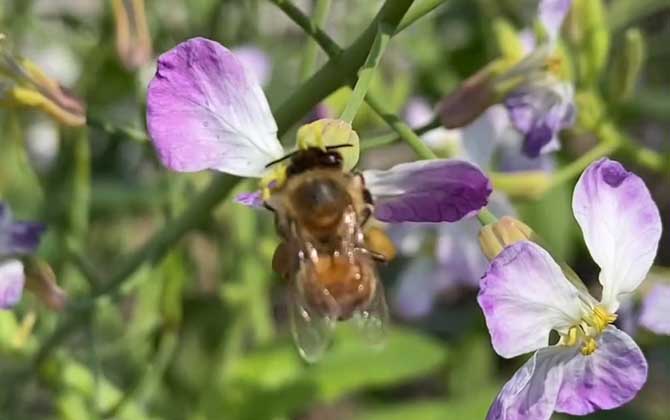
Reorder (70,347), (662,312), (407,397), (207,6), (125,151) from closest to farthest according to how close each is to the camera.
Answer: (662,312) < (70,347) < (207,6) < (125,151) < (407,397)

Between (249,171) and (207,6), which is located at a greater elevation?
(249,171)

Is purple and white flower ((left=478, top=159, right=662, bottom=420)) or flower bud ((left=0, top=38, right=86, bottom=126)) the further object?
flower bud ((left=0, top=38, right=86, bottom=126))

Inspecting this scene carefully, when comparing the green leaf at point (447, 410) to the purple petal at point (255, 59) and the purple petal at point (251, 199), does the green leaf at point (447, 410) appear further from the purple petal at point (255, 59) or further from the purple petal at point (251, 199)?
the purple petal at point (251, 199)

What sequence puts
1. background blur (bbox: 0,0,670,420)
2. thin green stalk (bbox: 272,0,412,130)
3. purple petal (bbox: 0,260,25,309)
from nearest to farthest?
thin green stalk (bbox: 272,0,412,130) → purple petal (bbox: 0,260,25,309) → background blur (bbox: 0,0,670,420)

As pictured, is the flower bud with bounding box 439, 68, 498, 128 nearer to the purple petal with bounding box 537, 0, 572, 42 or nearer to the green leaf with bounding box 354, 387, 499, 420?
the purple petal with bounding box 537, 0, 572, 42

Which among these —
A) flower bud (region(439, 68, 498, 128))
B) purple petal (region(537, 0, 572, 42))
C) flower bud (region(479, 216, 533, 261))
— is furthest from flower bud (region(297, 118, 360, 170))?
purple petal (region(537, 0, 572, 42))

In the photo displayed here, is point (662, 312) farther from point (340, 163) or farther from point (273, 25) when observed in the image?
point (273, 25)

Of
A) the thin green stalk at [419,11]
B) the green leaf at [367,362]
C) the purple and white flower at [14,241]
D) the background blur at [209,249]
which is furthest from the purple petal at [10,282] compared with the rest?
the green leaf at [367,362]

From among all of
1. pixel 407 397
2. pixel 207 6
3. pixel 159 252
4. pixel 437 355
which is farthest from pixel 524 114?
pixel 407 397
